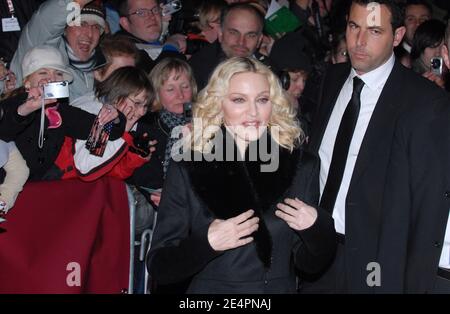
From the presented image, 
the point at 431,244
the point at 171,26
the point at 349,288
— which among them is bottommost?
the point at 349,288

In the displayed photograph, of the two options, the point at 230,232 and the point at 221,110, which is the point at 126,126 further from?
the point at 230,232

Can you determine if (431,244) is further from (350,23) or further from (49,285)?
(49,285)

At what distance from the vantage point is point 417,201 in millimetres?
4117

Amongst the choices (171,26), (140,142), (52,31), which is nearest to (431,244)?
(140,142)

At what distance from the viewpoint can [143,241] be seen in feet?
18.6

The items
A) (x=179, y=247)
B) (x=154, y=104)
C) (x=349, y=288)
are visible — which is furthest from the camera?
(x=154, y=104)

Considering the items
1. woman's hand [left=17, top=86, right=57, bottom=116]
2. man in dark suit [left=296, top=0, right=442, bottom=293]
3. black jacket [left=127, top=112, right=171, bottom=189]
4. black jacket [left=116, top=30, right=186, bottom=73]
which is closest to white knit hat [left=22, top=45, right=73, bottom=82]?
woman's hand [left=17, top=86, right=57, bottom=116]

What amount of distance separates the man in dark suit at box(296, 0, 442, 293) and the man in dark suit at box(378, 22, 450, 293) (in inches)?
9.1

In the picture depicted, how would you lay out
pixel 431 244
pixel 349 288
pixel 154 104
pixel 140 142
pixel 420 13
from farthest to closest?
pixel 420 13 < pixel 154 104 < pixel 140 142 < pixel 349 288 < pixel 431 244

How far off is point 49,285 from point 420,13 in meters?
6.10

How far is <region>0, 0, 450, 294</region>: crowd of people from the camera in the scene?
377 centimetres

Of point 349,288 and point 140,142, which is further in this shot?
point 140,142

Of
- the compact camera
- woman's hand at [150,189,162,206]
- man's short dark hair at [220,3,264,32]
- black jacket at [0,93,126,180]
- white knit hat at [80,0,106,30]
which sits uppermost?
the compact camera

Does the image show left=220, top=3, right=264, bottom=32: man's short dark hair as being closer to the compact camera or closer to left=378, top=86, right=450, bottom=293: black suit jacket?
the compact camera
